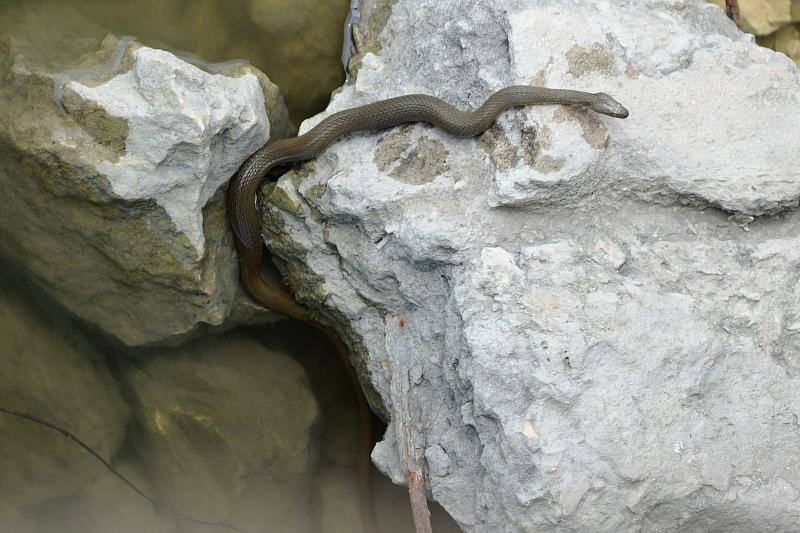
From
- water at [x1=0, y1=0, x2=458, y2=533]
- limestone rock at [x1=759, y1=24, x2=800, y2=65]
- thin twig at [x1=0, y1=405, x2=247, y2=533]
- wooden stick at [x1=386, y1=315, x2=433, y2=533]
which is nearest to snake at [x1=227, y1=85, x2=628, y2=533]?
water at [x1=0, y1=0, x2=458, y2=533]

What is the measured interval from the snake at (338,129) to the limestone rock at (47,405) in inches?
35.1

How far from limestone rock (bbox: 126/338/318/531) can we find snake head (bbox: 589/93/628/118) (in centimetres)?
203

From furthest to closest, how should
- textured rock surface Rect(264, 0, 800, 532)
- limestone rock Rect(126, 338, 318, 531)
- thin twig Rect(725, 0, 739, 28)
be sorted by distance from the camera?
thin twig Rect(725, 0, 739, 28)
limestone rock Rect(126, 338, 318, 531)
textured rock surface Rect(264, 0, 800, 532)

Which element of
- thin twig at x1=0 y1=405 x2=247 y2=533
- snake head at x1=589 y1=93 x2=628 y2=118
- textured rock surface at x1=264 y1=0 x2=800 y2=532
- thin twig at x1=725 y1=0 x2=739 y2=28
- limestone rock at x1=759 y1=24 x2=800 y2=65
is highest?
thin twig at x1=725 y1=0 x2=739 y2=28

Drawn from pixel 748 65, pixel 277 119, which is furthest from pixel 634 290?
pixel 277 119

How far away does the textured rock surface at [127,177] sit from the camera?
2.72m

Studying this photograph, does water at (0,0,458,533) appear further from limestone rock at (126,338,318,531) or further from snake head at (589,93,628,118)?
snake head at (589,93,628,118)

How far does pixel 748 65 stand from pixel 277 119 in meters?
2.18

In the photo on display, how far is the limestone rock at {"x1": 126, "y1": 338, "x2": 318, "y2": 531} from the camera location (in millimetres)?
3459

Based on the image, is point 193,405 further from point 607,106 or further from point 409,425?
point 607,106

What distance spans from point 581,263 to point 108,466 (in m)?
2.52

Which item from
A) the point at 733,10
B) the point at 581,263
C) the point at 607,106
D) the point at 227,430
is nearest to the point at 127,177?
the point at 227,430

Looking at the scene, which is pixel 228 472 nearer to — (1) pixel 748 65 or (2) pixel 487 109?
(2) pixel 487 109

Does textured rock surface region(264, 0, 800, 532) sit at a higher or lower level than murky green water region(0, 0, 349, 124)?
lower
